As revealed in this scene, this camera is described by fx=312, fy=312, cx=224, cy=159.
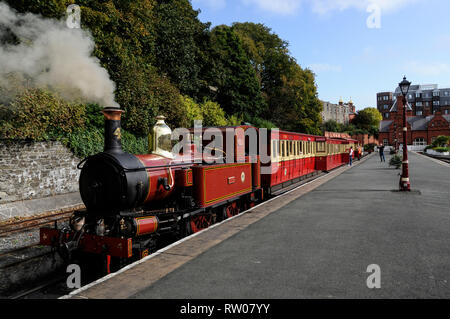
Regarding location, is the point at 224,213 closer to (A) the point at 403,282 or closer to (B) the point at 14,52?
(A) the point at 403,282

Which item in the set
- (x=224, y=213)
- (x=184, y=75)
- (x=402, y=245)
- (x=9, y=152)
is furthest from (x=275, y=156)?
(x=184, y=75)

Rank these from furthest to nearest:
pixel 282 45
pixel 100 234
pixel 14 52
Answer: pixel 282 45 < pixel 14 52 < pixel 100 234

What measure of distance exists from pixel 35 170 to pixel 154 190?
896 cm

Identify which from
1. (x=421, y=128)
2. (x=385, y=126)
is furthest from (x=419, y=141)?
(x=385, y=126)

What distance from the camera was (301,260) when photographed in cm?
520

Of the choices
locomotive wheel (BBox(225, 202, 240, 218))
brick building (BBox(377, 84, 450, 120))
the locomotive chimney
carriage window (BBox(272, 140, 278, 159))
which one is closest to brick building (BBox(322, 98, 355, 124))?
brick building (BBox(377, 84, 450, 120))

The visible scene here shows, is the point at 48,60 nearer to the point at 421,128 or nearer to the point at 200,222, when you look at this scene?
the point at 200,222

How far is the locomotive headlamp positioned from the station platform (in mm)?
1951

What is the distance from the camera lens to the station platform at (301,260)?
417cm

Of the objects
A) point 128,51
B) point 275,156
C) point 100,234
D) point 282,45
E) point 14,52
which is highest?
point 282,45

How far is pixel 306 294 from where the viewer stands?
401 centimetres

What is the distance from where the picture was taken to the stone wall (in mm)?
11531
